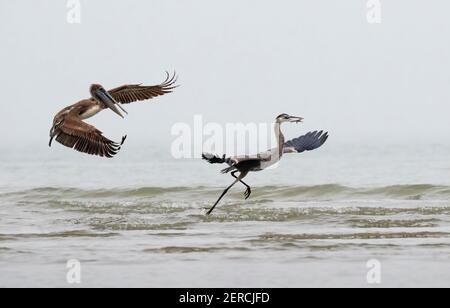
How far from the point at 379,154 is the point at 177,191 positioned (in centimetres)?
1749

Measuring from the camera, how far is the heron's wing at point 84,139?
47.2 ft

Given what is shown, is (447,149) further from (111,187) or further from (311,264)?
(311,264)

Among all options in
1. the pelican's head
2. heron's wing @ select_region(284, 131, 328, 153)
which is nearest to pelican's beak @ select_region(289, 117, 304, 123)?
heron's wing @ select_region(284, 131, 328, 153)

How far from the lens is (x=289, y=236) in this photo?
646 inches

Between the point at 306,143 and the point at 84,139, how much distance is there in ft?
13.5

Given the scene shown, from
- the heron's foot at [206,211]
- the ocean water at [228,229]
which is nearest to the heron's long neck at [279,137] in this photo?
the ocean water at [228,229]

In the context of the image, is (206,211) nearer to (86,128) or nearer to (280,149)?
(280,149)

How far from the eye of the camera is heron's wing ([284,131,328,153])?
56.4 ft

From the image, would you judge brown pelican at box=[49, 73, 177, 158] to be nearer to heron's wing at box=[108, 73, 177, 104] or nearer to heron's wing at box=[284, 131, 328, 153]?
heron's wing at box=[108, 73, 177, 104]

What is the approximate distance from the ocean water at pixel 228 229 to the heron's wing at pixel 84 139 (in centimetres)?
135

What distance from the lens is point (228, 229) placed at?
689 inches

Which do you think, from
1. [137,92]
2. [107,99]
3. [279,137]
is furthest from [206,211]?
[107,99]

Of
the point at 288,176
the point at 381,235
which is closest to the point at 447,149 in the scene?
the point at 288,176

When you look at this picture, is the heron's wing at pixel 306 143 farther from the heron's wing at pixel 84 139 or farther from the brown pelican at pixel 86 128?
the heron's wing at pixel 84 139
